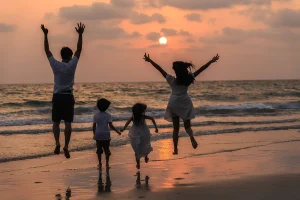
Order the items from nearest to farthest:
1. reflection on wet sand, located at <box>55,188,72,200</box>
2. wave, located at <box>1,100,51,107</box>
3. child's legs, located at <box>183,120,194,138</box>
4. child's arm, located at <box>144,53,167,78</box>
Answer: reflection on wet sand, located at <box>55,188,72,200</box> → child's arm, located at <box>144,53,167,78</box> → child's legs, located at <box>183,120,194,138</box> → wave, located at <box>1,100,51,107</box>

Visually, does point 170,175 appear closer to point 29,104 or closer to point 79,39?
point 79,39

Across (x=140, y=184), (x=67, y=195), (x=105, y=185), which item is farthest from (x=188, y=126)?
(x=67, y=195)

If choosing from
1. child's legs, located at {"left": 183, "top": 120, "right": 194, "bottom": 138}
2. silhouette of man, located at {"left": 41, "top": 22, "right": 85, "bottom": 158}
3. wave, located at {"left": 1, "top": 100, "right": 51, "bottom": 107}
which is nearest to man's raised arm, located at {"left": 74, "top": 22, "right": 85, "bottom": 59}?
silhouette of man, located at {"left": 41, "top": 22, "right": 85, "bottom": 158}

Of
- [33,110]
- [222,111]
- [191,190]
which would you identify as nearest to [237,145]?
[191,190]

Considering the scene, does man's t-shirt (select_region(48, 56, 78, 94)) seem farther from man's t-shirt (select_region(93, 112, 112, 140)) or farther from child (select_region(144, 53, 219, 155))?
child (select_region(144, 53, 219, 155))

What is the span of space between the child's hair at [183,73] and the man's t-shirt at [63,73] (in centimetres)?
242

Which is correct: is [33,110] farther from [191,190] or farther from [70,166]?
[191,190]

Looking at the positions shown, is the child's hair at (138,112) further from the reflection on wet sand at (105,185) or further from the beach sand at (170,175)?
the reflection on wet sand at (105,185)

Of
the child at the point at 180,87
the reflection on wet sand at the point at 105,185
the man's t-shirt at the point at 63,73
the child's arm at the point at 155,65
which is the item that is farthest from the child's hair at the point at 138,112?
the man's t-shirt at the point at 63,73

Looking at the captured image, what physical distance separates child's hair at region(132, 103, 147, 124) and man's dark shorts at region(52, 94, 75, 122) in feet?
5.31

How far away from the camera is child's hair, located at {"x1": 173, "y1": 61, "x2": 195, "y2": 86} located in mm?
10875

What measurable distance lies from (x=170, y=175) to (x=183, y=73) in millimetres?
2110

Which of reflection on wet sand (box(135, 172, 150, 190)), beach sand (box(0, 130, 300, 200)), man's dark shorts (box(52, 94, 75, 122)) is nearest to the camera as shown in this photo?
beach sand (box(0, 130, 300, 200))

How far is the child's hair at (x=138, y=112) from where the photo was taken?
427 inches
